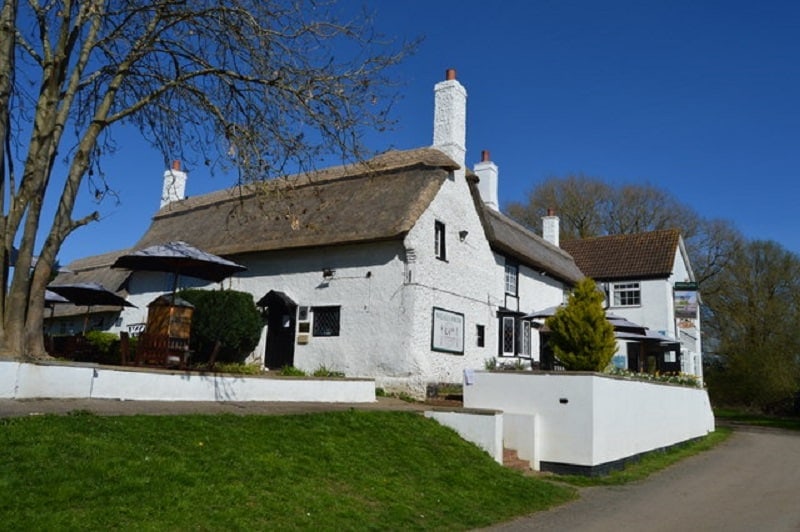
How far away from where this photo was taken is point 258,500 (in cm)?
730

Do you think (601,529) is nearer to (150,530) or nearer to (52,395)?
(150,530)

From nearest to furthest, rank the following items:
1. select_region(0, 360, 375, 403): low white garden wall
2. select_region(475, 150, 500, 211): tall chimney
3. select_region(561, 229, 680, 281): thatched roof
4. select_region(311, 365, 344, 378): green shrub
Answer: select_region(0, 360, 375, 403): low white garden wall, select_region(311, 365, 344, 378): green shrub, select_region(475, 150, 500, 211): tall chimney, select_region(561, 229, 680, 281): thatched roof

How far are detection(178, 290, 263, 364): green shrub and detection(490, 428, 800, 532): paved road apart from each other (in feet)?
32.7

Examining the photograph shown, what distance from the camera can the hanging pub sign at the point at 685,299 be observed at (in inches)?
1304

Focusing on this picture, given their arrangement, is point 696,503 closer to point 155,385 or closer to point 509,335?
point 155,385

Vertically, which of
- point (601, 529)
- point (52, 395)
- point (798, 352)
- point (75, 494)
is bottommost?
point (601, 529)

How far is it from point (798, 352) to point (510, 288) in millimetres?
24815

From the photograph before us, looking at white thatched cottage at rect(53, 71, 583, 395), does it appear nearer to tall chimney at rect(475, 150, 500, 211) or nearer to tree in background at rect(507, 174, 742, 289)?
tall chimney at rect(475, 150, 500, 211)

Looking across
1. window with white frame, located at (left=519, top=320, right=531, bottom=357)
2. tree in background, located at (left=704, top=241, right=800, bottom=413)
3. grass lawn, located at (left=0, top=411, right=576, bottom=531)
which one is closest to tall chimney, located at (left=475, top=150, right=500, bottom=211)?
window with white frame, located at (left=519, top=320, right=531, bottom=357)

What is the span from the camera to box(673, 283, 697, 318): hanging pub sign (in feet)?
109

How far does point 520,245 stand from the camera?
2495 centimetres

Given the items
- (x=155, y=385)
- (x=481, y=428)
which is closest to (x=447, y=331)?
(x=481, y=428)

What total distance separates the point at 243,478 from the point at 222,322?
10.8 metres

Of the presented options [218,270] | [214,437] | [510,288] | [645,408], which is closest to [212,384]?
[218,270]
